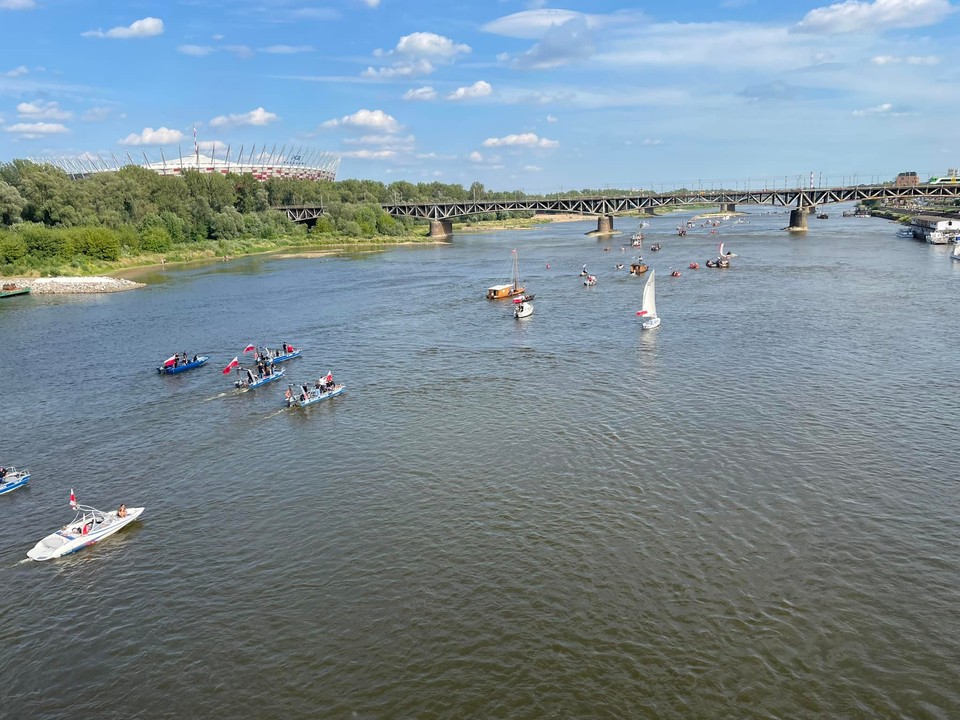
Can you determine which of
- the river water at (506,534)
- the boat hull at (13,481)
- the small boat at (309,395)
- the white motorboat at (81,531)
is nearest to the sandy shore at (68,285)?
the river water at (506,534)

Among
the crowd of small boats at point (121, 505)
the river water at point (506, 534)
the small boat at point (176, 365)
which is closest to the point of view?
the river water at point (506, 534)

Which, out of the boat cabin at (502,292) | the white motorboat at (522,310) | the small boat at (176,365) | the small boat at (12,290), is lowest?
the small boat at (176,365)

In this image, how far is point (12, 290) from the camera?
122 metres

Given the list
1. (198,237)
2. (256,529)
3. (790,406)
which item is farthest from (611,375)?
(198,237)

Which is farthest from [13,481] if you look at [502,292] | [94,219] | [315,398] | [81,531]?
[94,219]

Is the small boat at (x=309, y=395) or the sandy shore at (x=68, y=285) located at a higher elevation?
the sandy shore at (x=68, y=285)

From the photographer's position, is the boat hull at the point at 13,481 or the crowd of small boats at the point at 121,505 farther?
the boat hull at the point at 13,481

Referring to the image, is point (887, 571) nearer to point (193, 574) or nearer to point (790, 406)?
point (790, 406)

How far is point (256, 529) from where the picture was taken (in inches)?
1340

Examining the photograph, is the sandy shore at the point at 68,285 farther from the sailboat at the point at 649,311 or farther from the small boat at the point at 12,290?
the sailboat at the point at 649,311

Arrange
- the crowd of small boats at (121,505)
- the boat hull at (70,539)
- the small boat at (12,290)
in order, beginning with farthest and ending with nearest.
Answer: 1. the small boat at (12,290)
2. the crowd of small boats at (121,505)
3. the boat hull at (70,539)

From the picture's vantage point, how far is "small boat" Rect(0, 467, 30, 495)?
39519mm

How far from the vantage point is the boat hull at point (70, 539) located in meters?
32.4

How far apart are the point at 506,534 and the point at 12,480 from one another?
99.4 feet
